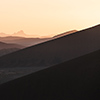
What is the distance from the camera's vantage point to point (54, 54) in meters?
24.5

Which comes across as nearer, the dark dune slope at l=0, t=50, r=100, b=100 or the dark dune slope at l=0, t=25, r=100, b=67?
the dark dune slope at l=0, t=50, r=100, b=100

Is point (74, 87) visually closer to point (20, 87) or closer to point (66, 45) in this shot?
point (20, 87)

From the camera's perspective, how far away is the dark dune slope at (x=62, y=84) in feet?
23.5

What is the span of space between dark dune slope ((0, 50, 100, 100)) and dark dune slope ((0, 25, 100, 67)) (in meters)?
13.3

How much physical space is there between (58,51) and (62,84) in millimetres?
16791

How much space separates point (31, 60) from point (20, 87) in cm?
1607

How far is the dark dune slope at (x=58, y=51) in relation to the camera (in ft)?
77.5

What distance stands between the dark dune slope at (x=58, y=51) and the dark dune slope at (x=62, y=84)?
43.6 ft

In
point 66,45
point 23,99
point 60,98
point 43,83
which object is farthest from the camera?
point 66,45

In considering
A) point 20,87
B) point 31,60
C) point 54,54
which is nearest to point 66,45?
point 54,54

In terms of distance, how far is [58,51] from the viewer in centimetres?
2472

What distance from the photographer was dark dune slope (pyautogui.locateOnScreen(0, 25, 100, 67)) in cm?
2361

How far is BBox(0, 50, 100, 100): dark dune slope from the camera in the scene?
7.17m

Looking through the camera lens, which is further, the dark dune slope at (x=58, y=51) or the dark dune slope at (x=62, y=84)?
the dark dune slope at (x=58, y=51)
